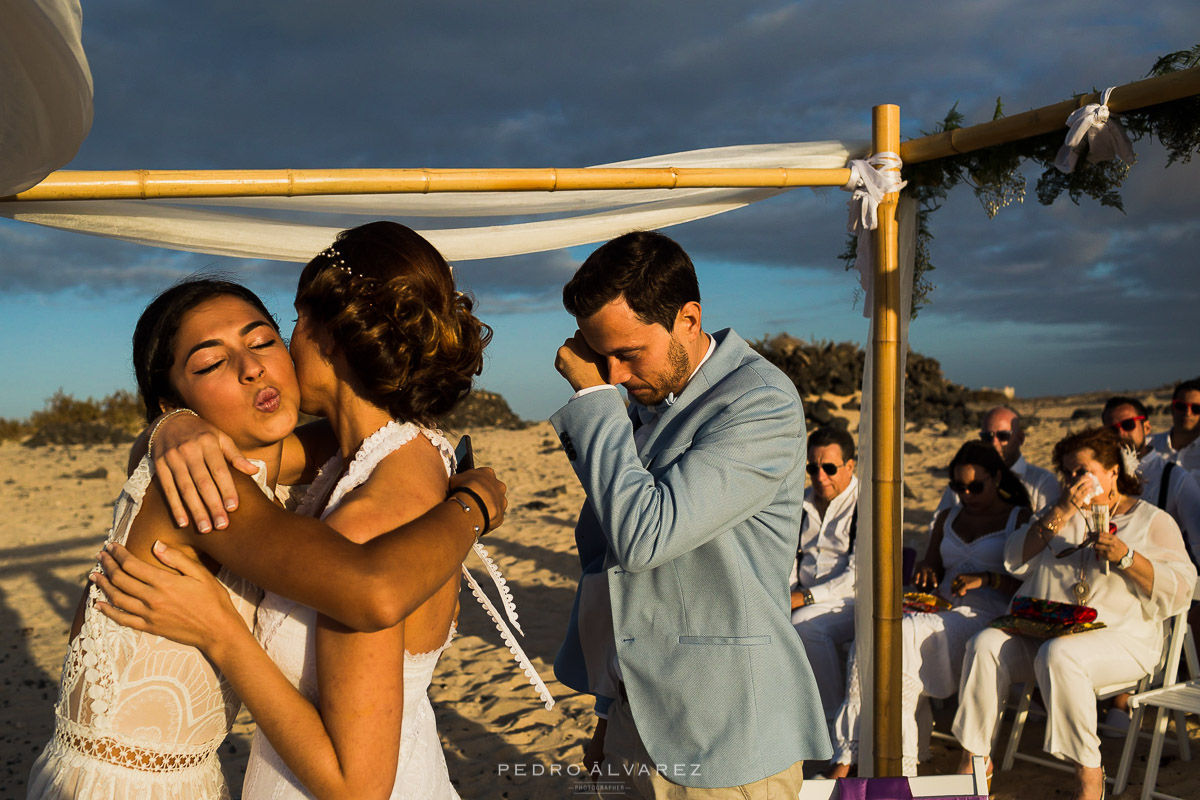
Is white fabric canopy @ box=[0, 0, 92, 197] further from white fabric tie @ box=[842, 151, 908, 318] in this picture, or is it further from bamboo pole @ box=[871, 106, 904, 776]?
bamboo pole @ box=[871, 106, 904, 776]

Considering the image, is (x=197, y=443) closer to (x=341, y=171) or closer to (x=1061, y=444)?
(x=341, y=171)

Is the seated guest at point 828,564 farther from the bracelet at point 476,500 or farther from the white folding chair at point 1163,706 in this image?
the bracelet at point 476,500

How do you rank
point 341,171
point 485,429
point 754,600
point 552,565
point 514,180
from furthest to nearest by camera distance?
point 485,429 → point 552,565 → point 514,180 → point 341,171 → point 754,600

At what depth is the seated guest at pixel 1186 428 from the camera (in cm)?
715

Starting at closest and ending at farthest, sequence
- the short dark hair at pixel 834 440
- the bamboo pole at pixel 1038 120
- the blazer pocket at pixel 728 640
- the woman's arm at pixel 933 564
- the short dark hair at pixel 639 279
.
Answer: the blazer pocket at pixel 728 640 < the short dark hair at pixel 639 279 < the bamboo pole at pixel 1038 120 < the woman's arm at pixel 933 564 < the short dark hair at pixel 834 440

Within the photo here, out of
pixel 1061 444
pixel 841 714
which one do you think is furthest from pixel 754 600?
pixel 1061 444

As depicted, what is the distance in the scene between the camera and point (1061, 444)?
16.5 ft

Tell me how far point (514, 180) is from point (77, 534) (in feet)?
35.2

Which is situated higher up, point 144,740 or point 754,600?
point 754,600

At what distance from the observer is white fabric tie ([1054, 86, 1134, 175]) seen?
3221 millimetres

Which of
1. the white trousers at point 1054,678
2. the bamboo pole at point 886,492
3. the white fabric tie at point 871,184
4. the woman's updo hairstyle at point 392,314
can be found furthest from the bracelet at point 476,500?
the white trousers at point 1054,678

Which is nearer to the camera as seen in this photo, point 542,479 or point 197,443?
point 197,443

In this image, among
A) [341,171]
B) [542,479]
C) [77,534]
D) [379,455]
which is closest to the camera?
[379,455]

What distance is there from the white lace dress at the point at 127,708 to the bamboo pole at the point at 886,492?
2797 millimetres
